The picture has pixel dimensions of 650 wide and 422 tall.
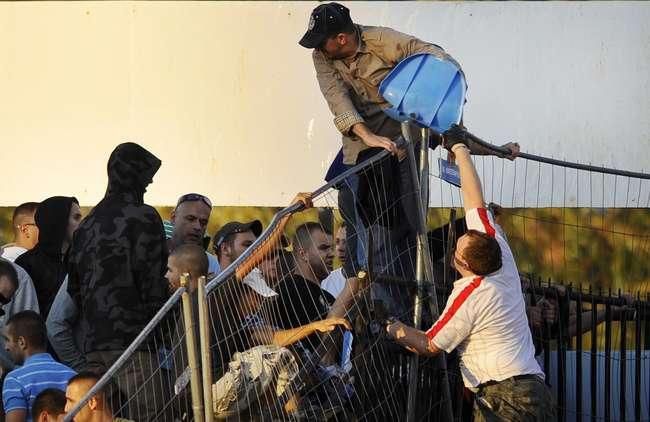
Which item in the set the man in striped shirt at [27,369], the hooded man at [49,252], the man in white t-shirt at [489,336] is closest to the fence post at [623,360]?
the man in white t-shirt at [489,336]

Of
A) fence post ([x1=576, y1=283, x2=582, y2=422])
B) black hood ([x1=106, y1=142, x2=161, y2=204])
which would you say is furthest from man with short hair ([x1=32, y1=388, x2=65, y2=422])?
fence post ([x1=576, y1=283, x2=582, y2=422])

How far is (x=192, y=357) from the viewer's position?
5809 millimetres

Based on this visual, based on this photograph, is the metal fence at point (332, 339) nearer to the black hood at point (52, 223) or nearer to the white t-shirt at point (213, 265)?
the white t-shirt at point (213, 265)

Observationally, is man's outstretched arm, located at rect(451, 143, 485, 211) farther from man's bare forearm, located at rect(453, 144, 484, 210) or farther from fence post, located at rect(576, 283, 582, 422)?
fence post, located at rect(576, 283, 582, 422)

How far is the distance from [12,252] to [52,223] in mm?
439

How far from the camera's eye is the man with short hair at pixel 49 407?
6.29m

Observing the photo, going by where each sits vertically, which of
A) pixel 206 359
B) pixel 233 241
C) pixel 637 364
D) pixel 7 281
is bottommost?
pixel 637 364

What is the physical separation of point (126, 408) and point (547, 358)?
6.69 feet

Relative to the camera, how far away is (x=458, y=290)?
6.04 metres

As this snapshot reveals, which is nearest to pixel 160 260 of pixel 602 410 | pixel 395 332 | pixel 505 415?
pixel 395 332

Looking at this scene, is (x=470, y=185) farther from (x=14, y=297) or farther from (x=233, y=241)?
(x=14, y=297)

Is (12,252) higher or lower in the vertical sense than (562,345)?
higher

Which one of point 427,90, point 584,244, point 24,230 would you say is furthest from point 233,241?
point 584,244

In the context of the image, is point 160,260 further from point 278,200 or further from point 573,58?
point 573,58
